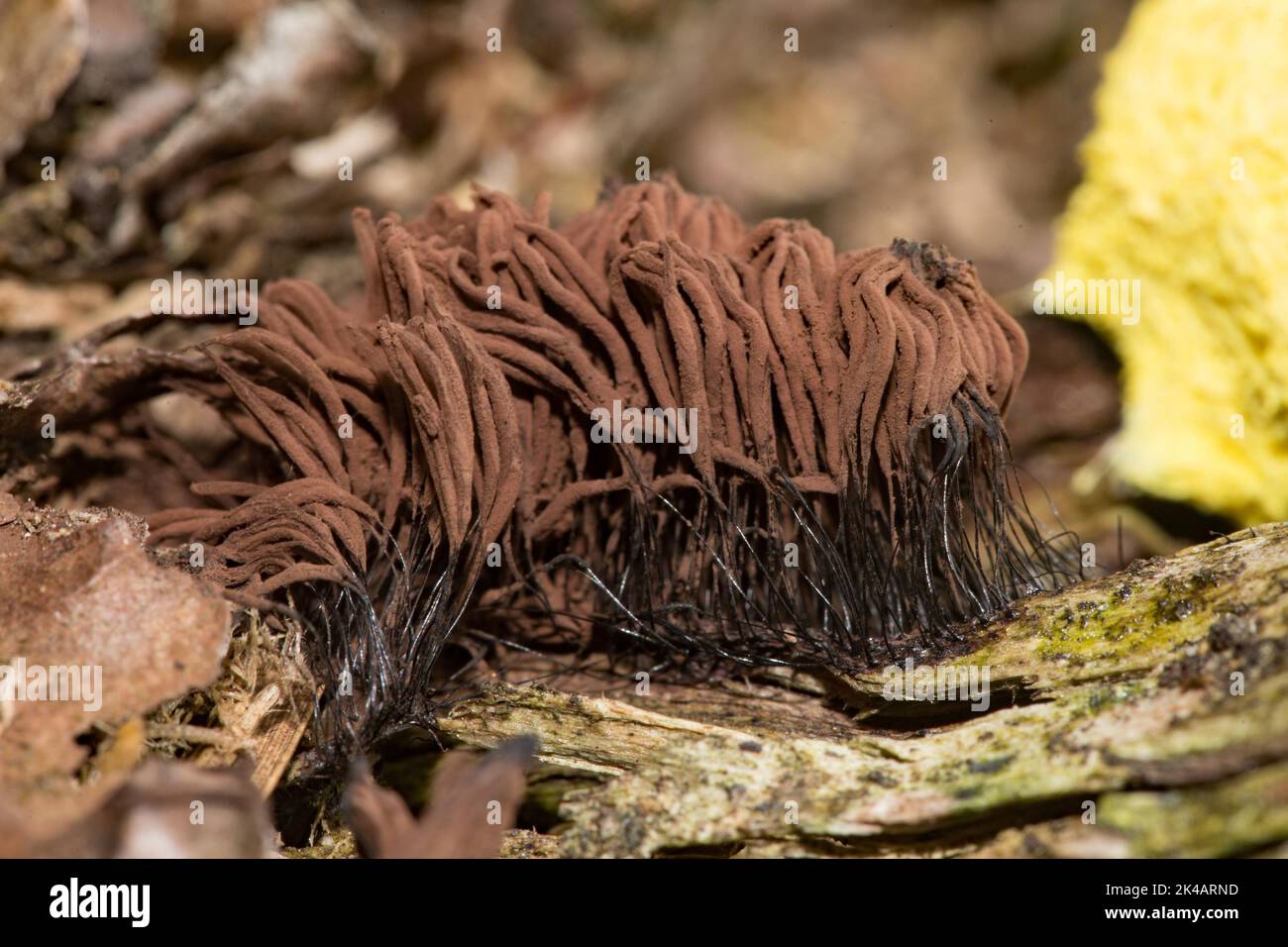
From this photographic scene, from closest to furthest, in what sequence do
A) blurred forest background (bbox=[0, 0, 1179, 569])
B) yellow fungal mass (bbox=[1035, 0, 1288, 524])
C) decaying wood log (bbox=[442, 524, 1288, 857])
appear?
decaying wood log (bbox=[442, 524, 1288, 857])
yellow fungal mass (bbox=[1035, 0, 1288, 524])
blurred forest background (bbox=[0, 0, 1179, 569])

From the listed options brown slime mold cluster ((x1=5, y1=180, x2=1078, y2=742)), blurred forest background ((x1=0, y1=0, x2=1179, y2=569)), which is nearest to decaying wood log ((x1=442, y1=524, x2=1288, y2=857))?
brown slime mold cluster ((x1=5, y1=180, x2=1078, y2=742))

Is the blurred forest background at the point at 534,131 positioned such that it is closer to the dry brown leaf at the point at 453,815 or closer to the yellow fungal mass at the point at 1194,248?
the yellow fungal mass at the point at 1194,248

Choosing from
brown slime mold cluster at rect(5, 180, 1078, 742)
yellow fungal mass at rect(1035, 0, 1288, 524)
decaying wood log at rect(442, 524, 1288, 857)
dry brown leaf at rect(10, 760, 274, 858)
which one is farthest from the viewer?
yellow fungal mass at rect(1035, 0, 1288, 524)

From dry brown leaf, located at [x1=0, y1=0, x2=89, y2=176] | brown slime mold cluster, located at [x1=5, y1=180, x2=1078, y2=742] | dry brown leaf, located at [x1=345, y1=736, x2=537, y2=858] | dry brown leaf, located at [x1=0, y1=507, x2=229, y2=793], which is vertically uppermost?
dry brown leaf, located at [x1=0, y1=0, x2=89, y2=176]

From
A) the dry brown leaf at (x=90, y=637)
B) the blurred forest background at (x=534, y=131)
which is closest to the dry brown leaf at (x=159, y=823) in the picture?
the dry brown leaf at (x=90, y=637)

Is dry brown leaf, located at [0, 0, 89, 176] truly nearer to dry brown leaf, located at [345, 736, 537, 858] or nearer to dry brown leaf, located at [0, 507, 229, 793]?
dry brown leaf, located at [0, 507, 229, 793]
